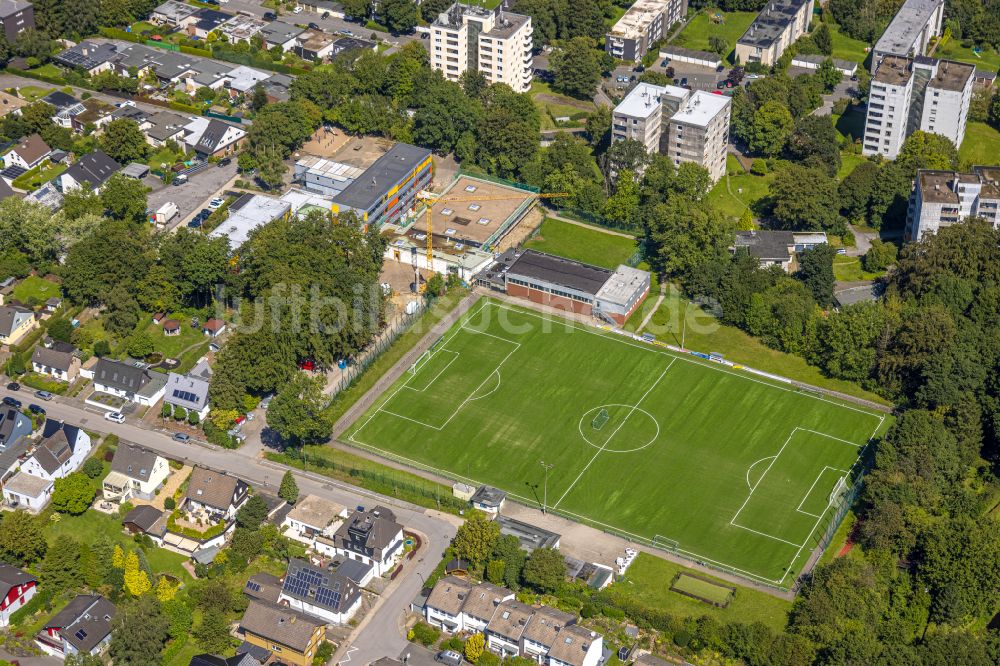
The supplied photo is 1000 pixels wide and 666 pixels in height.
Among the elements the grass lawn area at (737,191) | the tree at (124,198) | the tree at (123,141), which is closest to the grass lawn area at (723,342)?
the grass lawn area at (737,191)

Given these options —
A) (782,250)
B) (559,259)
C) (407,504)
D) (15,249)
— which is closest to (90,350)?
(15,249)

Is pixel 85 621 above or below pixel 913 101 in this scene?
above

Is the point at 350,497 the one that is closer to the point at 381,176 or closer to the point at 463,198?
the point at 381,176

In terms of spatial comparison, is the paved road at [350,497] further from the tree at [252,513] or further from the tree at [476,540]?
the tree at [252,513]

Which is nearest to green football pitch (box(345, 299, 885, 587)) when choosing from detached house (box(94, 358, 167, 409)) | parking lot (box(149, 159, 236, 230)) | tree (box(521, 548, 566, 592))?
tree (box(521, 548, 566, 592))

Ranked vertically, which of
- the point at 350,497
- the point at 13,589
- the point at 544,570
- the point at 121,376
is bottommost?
the point at 350,497

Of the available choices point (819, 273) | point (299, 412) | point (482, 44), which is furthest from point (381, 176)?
point (819, 273)
